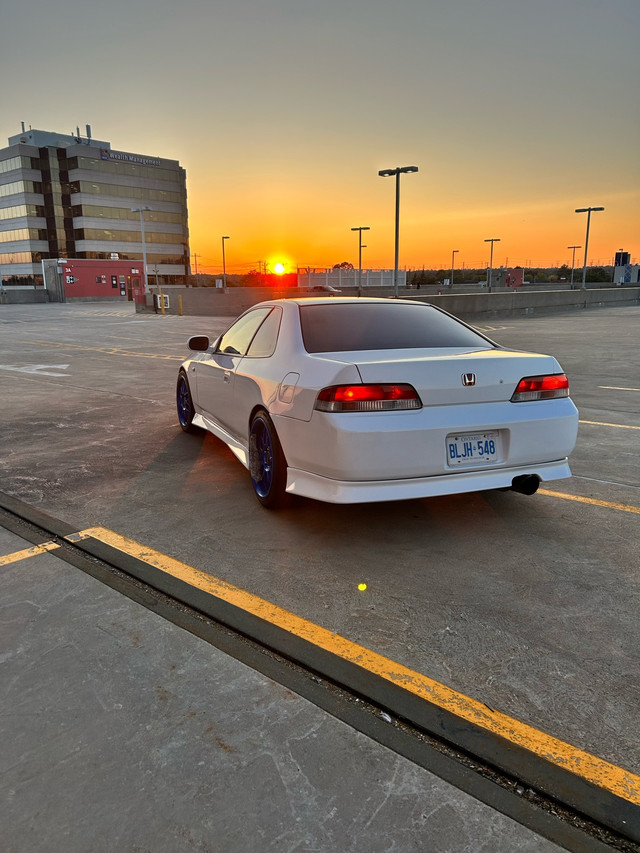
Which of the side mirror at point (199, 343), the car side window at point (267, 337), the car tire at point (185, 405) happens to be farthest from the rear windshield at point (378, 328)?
the car tire at point (185, 405)

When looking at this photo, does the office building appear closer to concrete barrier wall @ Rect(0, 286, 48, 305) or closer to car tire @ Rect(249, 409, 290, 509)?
concrete barrier wall @ Rect(0, 286, 48, 305)

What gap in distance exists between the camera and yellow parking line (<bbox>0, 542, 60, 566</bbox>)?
12.1 feet

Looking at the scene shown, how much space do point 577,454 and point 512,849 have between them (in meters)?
4.77

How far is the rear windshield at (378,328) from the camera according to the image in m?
4.30

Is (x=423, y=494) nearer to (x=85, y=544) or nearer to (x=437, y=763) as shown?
(x=437, y=763)

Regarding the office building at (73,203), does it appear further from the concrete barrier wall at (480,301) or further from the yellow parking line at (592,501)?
the yellow parking line at (592,501)

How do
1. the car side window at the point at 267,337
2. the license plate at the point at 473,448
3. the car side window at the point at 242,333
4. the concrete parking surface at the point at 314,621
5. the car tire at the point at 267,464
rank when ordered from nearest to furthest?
the concrete parking surface at the point at 314,621
the license plate at the point at 473,448
the car tire at the point at 267,464
the car side window at the point at 267,337
the car side window at the point at 242,333

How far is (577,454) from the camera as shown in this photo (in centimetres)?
602

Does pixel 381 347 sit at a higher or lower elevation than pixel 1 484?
higher

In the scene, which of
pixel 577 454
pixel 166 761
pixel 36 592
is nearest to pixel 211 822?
pixel 166 761

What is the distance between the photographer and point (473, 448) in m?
3.86

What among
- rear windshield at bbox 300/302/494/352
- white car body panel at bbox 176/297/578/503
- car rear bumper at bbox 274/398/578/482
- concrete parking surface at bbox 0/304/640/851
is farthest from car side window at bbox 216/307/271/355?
car rear bumper at bbox 274/398/578/482

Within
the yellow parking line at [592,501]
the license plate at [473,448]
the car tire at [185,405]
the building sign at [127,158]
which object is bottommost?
the yellow parking line at [592,501]

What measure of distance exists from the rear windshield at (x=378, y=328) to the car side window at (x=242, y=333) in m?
0.67
